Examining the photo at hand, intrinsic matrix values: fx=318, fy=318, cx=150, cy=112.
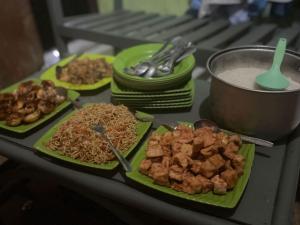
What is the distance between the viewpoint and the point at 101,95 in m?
0.89

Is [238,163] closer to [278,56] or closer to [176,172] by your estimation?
[176,172]

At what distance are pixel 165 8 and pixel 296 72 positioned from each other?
1.16 meters

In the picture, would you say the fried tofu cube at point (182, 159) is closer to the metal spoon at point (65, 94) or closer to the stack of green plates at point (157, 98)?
the stack of green plates at point (157, 98)

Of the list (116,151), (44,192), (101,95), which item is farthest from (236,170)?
(44,192)

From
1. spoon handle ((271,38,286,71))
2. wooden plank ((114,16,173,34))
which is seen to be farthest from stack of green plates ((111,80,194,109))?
wooden plank ((114,16,173,34))

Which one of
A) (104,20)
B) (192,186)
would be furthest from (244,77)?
(104,20)

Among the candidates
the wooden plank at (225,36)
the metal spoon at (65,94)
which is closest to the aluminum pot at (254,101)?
the metal spoon at (65,94)

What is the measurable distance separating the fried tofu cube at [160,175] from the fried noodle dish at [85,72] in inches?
16.7

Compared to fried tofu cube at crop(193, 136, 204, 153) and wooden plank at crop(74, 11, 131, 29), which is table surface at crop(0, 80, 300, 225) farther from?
wooden plank at crop(74, 11, 131, 29)

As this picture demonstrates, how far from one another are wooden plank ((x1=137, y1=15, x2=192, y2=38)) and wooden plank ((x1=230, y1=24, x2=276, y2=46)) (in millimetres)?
341

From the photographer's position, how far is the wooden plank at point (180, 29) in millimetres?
1337

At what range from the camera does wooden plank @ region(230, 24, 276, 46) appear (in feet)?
4.06

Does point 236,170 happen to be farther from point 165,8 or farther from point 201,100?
point 165,8

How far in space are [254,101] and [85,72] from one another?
0.52 metres
